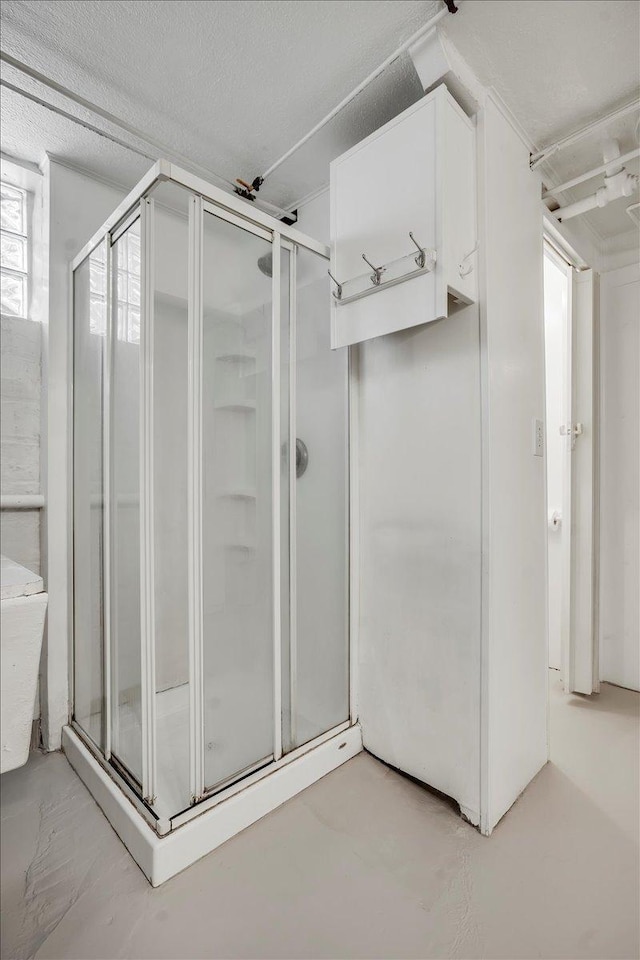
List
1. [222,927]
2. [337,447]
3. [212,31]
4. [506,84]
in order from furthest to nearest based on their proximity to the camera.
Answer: [337,447], [506,84], [212,31], [222,927]

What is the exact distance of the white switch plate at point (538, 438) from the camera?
1.42 m

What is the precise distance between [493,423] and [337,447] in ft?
1.71

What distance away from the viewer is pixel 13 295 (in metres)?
1.38

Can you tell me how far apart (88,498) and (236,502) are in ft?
1.81

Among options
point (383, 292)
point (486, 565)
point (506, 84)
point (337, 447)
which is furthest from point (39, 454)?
point (506, 84)

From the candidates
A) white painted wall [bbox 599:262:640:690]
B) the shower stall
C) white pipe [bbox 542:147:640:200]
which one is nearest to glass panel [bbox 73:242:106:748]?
the shower stall

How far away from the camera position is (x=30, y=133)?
4.59ft

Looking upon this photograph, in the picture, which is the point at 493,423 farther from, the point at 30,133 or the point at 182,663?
the point at 30,133

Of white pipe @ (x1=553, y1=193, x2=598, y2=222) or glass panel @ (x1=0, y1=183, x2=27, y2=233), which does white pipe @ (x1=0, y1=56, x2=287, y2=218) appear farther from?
white pipe @ (x1=553, y1=193, x2=598, y2=222)

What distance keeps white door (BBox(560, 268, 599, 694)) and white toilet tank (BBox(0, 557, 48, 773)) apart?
80.8 inches

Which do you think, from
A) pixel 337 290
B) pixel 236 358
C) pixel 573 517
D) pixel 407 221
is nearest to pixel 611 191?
pixel 407 221

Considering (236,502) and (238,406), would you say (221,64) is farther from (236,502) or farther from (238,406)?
(236,502)

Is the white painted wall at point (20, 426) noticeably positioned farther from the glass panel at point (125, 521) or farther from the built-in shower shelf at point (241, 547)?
the built-in shower shelf at point (241, 547)

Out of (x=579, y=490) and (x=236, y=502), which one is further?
(x=579, y=490)
